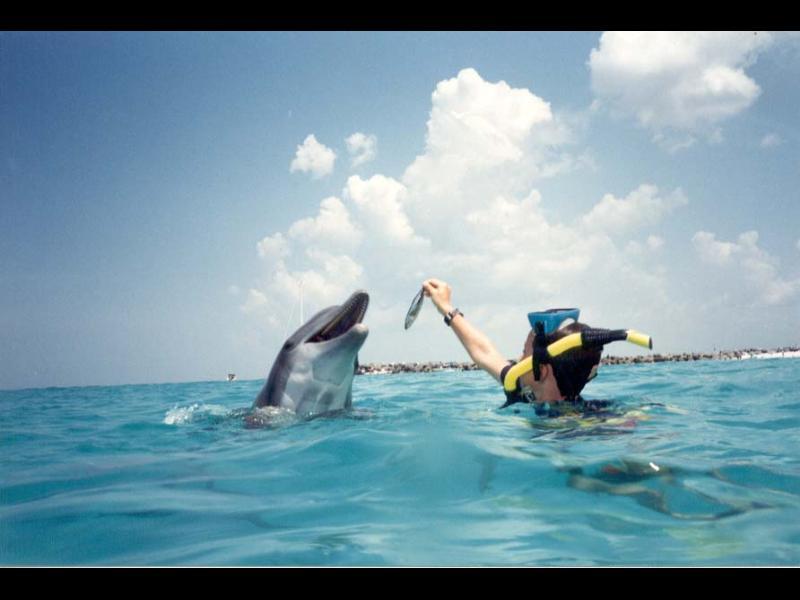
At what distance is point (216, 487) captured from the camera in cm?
456

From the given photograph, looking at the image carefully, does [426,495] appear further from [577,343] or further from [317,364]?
[317,364]

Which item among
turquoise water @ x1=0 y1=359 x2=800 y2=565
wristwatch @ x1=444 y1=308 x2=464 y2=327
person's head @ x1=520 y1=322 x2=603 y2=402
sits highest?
wristwatch @ x1=444 y1=308 x2=464 y2=327

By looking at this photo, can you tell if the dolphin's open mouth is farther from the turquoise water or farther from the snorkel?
the snorkel

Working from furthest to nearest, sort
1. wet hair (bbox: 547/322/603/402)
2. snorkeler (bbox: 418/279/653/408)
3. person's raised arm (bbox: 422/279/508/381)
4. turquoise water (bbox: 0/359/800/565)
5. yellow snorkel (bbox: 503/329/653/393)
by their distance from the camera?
person's raised arm (bbox: 422/279/508/381)
wet hair (bbox: 547/322/603/402)
snorkeler (bbox: 418/279/653/408)
yellow snorkel (bbox: 503/329/653/393)
turquoise water (bbox: 0/359/800/565)

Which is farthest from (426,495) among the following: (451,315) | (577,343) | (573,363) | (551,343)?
(451,315)

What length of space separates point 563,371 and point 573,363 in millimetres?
116

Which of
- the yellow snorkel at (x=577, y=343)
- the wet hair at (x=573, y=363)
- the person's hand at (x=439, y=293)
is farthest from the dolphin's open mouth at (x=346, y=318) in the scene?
the wet hair at (x=573, y=363)

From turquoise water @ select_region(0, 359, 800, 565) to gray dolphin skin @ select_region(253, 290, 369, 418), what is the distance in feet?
1.05

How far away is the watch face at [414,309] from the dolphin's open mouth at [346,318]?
50 cm

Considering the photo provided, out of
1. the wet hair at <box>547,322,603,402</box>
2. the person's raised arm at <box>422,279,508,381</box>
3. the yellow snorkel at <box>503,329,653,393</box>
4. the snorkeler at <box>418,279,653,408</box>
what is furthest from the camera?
the person's raised arm at <box>422,279,508,381</box>

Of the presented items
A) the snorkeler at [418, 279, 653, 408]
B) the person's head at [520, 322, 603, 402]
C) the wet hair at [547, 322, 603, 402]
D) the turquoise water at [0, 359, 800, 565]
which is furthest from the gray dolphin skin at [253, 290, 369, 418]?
the wet hair at [547, 322, 603, 402]

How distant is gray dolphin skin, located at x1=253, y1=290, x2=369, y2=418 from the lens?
21.5ft

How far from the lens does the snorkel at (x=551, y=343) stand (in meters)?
4.79

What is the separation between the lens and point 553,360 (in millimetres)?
5414
